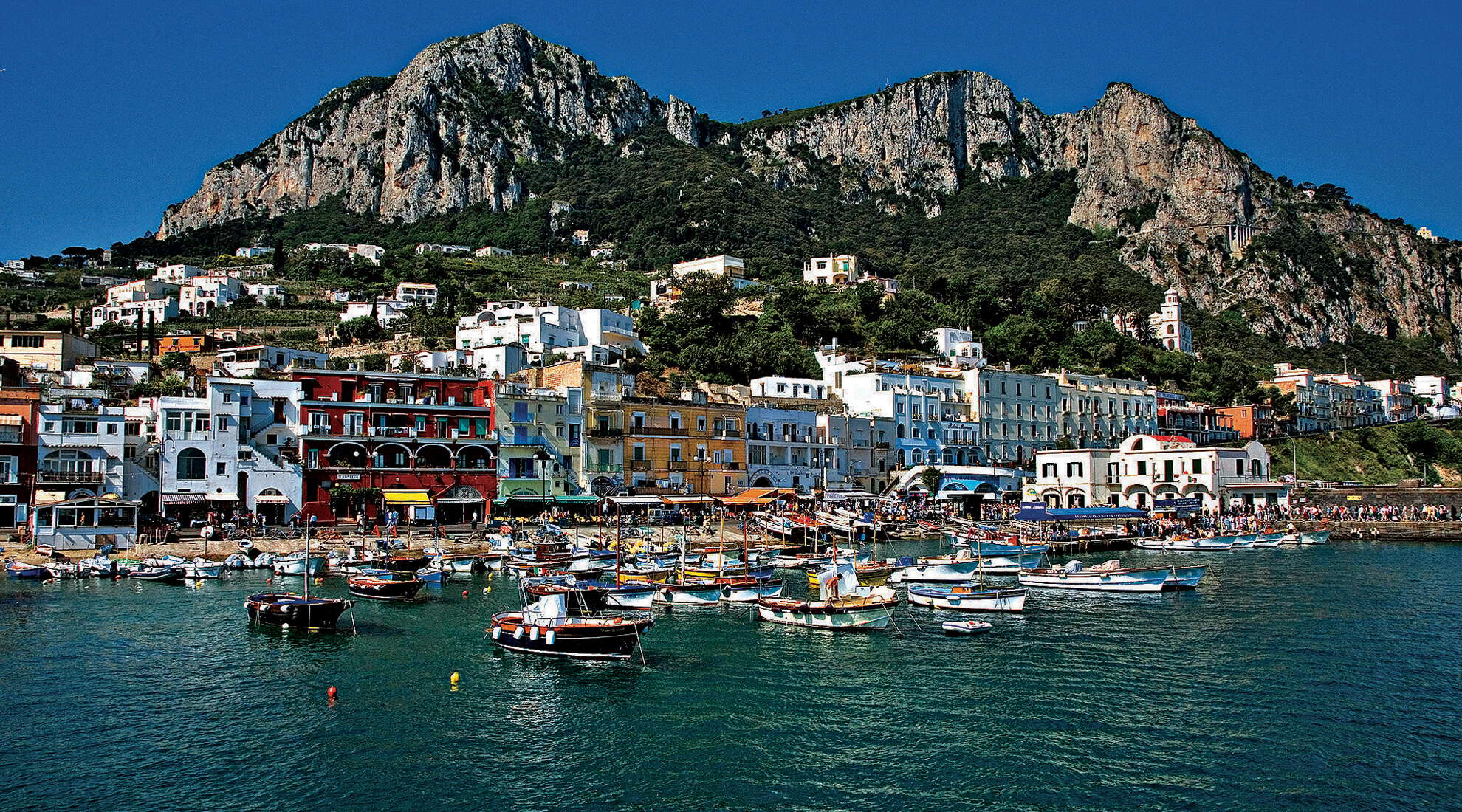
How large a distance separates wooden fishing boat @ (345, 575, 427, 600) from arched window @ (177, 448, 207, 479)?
24.1 meters

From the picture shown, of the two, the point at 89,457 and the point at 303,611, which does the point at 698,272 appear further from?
the point at 303,611

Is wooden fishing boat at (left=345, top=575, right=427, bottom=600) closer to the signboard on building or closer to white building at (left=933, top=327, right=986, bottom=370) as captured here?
the signboard on building

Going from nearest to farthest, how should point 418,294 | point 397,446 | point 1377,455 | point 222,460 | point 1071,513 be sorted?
point 222,460 < point 397,446 < point 1071,513 < point 1377,455 < point 418,294

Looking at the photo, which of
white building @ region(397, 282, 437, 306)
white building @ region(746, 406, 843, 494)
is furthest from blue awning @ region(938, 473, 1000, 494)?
white building @ region(397, 282, 437, 306)

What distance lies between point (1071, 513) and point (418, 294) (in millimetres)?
85495

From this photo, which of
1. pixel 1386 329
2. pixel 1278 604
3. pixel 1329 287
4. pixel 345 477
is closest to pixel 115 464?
pixel 345 477

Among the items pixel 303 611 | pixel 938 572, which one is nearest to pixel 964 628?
pixel 938 572

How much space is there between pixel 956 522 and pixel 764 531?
17.0 meters

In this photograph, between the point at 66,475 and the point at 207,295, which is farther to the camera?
the point at 207,295

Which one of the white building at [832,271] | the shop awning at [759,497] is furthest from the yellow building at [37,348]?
the white building at [832,271]

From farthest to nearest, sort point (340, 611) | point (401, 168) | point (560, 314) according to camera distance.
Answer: point (401, 168), point (560, 314), point (340, 611)

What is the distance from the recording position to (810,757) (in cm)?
2430

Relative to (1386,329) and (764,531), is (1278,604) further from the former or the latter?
(1386,329)

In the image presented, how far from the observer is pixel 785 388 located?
91.4 meters
